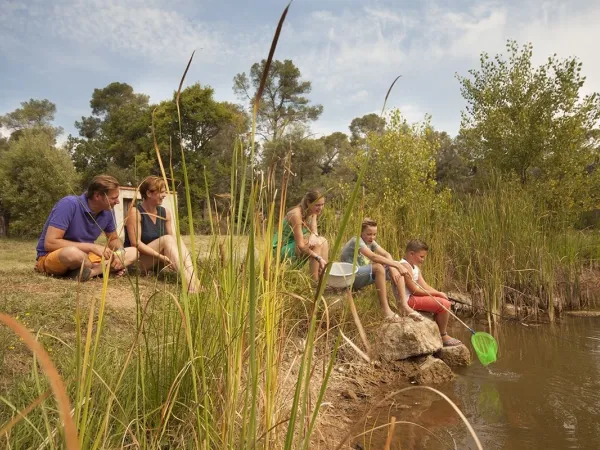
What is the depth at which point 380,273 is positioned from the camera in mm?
4316

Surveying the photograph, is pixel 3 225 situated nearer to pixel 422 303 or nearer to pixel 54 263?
pixel 54 263

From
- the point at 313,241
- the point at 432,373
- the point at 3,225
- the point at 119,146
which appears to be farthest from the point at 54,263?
the point at 119,146

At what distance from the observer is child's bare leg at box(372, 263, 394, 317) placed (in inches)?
166

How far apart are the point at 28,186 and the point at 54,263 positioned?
49.6 feet

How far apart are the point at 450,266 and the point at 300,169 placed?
18759 millimetres

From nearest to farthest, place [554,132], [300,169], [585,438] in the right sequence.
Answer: [585,438]
[554,132]
[300,169]

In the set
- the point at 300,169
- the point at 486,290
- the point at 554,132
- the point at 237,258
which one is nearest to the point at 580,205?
the point at 554,132

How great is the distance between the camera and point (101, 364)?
1852 mm

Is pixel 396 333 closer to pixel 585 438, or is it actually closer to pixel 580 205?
pixel 585 438

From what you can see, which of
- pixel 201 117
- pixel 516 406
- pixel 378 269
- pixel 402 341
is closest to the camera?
pixel 516 406

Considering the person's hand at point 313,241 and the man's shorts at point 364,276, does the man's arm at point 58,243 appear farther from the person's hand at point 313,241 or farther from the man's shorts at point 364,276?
the man's shorts at point 364,276

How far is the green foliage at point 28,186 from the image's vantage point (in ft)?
55.5

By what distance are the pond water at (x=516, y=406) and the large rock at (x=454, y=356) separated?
0.28 ft

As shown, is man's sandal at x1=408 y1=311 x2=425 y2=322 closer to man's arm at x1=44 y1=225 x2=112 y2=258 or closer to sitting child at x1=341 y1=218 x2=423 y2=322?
sitting child at x1=341 y1=218 x2=423 y2=322
